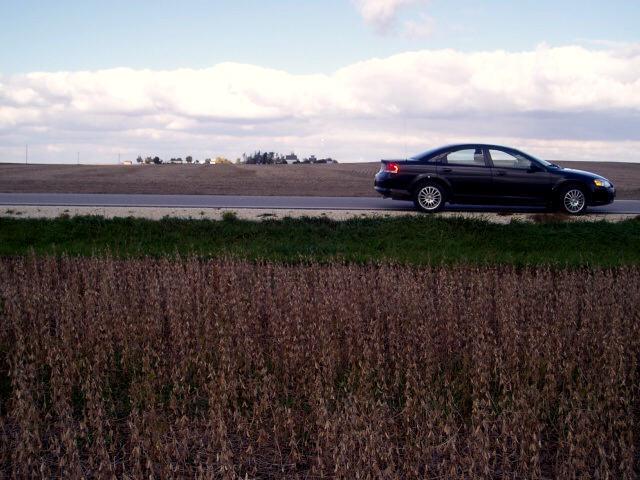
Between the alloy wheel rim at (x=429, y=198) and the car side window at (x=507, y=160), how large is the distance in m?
1.39

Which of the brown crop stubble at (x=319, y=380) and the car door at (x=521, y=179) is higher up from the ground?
the car door at (x=521, y=179)

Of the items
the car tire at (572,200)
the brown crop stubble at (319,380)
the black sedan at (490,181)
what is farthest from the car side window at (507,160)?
the brown crop stubble at (319,380)

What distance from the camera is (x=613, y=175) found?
40.0 meters

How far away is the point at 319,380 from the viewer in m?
5.69

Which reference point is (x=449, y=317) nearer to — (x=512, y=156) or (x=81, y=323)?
(x=81, y=323)

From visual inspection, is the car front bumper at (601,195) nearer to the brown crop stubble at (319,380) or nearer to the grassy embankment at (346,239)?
the grassy embankment at (346,239)

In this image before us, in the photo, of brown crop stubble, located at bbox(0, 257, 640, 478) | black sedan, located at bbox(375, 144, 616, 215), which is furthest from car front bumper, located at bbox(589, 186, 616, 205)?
brown crop stubble, located at bbox(0, 257, 640, 478)

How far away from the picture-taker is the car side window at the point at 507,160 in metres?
17.2

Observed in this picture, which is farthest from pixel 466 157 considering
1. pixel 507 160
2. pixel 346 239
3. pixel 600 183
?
pixel 346 239

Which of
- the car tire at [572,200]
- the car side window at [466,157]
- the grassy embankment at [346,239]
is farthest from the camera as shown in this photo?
the car side window at [466,157]

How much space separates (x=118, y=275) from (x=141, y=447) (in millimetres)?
5284

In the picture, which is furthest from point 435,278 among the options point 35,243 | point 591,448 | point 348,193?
point 348,193

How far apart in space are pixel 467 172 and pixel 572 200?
Answer: 2.24 meters

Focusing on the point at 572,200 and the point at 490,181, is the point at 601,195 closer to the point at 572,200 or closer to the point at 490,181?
the point at 572,200
